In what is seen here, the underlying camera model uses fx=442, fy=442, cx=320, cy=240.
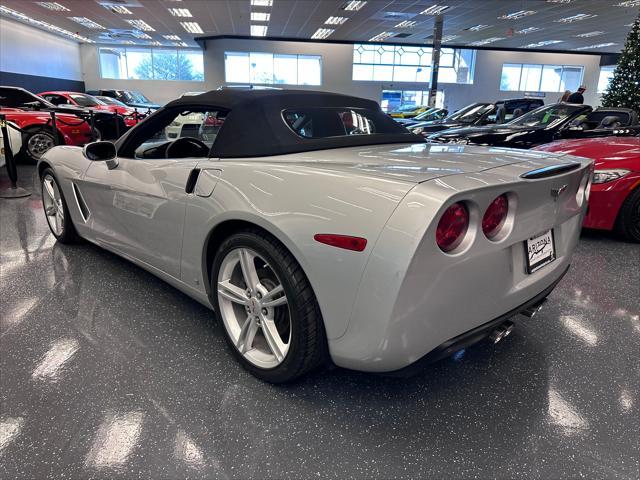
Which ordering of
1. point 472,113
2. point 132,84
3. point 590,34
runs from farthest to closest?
point 132,84 → point 590,34 → point 472,113

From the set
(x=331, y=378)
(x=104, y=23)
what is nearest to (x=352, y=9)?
(x=104, y=23)

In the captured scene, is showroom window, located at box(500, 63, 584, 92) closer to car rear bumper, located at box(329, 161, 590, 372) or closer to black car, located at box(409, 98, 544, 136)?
→ black car, located at box(409, 98, 544, 136)

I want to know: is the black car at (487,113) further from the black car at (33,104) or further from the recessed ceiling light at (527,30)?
the recessed ceiling light at (527,30)

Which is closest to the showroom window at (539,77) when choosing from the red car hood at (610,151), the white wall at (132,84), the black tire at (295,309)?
the white wall at (132,84)

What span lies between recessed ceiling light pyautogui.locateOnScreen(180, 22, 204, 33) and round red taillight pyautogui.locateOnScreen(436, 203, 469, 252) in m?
21.3

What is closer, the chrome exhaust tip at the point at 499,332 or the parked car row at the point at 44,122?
the chrome exhaust tip at the point at 499,332

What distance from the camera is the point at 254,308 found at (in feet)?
6.13

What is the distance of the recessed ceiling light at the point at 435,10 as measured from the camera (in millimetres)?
15805

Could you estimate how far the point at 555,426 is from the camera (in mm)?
1703

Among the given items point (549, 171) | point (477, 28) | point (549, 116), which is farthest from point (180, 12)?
point (549, 171)

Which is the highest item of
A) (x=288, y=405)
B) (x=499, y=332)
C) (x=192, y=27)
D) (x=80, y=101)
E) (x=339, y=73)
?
(x=192, y=27)

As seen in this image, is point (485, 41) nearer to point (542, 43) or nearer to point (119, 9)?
point (542, 43)

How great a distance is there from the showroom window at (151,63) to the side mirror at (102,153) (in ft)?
88.1

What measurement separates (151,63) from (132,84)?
176 cm
